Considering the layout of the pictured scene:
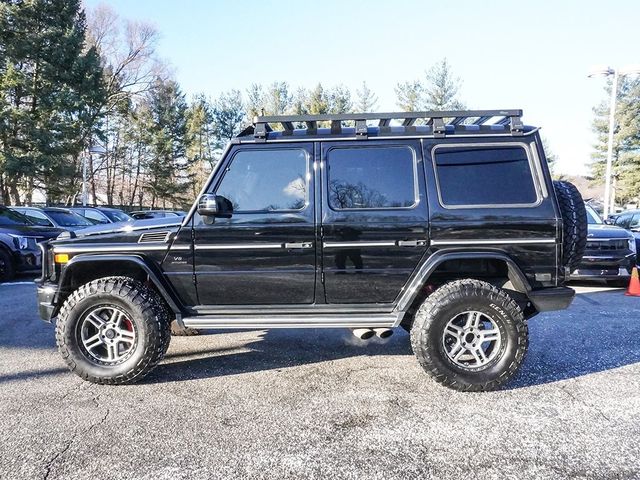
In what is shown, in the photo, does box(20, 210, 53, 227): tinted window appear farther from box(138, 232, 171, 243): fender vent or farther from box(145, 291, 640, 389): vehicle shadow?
box(138, 232, 171, 243): fender vent

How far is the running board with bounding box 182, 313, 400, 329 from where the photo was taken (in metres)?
3.59

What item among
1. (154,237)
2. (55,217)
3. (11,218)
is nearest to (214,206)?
(154,237)

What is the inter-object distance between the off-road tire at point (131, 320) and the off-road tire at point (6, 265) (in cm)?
628

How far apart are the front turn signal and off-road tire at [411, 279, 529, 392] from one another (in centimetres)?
299

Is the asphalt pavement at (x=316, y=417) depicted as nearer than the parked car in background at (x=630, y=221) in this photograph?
Yes

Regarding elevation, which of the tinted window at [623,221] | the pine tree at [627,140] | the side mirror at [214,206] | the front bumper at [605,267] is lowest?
the front bumper at [605,267]

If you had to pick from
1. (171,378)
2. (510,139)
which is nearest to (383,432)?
(171,378)

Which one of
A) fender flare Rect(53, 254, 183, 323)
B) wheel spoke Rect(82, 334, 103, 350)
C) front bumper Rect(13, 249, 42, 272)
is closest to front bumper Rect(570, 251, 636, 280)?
fender flare Rect(53, 254, 183, 323)

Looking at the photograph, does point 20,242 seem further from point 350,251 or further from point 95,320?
point 350,251

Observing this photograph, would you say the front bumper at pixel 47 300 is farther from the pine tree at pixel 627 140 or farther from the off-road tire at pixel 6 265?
the pine tree at pixel 627 140

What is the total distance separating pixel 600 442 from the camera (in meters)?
2.74

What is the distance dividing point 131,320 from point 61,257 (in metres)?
0.83

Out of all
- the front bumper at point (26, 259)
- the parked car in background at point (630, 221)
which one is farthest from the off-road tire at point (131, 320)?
the parked car in background at point (630, 221)

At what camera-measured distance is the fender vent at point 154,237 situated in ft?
12.0
